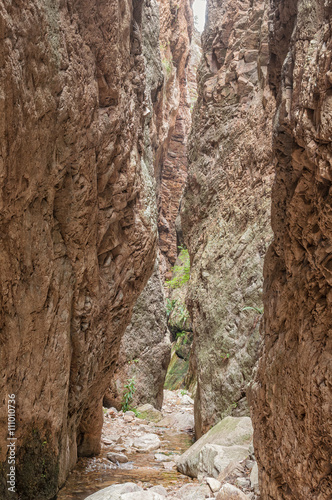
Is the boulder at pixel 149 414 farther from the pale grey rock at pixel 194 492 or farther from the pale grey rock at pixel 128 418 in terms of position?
the pale grey rock at pixel 194 492

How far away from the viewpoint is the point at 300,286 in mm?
3086

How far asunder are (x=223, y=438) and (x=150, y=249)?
10.0 ft

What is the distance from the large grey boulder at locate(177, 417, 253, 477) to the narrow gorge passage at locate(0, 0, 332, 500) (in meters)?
0.04

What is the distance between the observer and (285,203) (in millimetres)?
3426

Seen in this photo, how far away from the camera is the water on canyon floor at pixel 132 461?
6.02 m

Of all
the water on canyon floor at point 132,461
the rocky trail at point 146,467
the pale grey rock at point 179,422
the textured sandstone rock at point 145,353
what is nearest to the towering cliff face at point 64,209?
the water on canyon floor at point 132,461

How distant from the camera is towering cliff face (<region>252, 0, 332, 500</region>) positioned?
2582mm

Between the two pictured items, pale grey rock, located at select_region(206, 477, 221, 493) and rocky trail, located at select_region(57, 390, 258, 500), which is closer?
rocky trail, located at select_region(57, 390, 258, 500)

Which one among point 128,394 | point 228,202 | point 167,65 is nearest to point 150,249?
point 228,202

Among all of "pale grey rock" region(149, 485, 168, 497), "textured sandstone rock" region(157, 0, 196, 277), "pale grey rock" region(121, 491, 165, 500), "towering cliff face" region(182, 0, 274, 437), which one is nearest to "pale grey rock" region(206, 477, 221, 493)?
"pale grey rock" region(149, 485, 168, 497)

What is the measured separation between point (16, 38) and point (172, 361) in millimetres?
17060

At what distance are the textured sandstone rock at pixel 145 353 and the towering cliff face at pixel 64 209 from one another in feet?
16.9


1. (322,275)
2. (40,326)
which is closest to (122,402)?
(40,326)

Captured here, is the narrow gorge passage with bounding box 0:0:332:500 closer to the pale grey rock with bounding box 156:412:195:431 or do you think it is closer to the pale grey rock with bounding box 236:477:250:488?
the pale grey rock with bounding box 236:477:250:488
